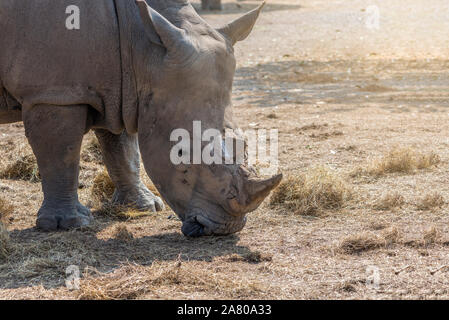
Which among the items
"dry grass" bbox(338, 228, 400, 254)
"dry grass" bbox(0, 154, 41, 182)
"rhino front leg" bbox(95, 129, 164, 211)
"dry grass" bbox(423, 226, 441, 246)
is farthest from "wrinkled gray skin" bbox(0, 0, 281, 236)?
"dry grass" bbox(0, 154, 41, 182)

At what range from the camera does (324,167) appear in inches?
261

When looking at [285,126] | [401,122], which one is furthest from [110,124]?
[401,122]

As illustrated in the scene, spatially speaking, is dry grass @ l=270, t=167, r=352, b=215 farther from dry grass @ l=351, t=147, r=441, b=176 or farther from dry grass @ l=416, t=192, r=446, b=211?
dry grass @ l=351, t=147, r=441, b=176

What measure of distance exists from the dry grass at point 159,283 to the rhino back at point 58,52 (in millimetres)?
1474

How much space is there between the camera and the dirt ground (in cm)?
433

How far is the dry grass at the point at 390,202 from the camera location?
6.15 metres

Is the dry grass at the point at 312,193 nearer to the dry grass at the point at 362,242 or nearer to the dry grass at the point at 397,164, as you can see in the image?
the dry grass at the point at 397,164

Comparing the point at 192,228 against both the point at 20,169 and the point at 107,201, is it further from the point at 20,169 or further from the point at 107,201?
the point at 20,169

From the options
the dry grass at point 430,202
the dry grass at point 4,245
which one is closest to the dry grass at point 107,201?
the dry grass at point 4,245

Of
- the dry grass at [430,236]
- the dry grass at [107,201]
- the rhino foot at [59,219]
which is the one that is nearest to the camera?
the dry grass at [430,236]

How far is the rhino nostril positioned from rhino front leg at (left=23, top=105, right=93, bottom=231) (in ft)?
3.15

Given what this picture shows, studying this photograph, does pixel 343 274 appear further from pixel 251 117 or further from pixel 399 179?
pixel 251 117

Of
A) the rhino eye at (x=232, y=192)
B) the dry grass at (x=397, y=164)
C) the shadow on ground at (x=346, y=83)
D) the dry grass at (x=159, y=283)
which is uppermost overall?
the shadow on ground at (x=346, y=83)

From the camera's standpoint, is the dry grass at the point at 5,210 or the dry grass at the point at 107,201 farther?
the dry grass at the point at 107,201
